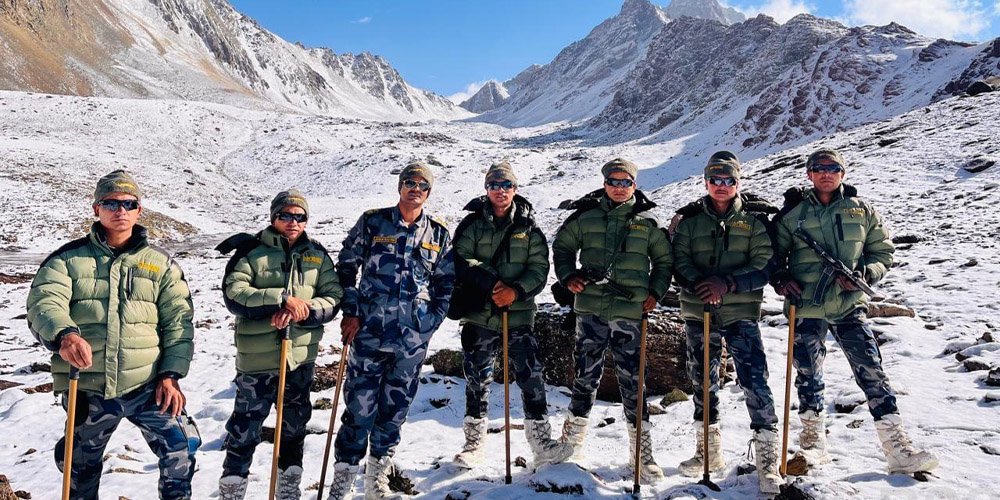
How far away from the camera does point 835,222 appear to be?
5.81 meters

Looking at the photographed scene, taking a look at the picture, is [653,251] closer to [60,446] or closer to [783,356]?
[783,356]

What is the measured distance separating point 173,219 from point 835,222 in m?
29.9

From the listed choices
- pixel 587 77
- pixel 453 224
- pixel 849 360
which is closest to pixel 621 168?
pixel 849 360

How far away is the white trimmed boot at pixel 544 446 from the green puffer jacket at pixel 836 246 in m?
3.20

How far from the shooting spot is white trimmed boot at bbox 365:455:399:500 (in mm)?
5359

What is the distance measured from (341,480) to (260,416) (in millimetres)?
1049

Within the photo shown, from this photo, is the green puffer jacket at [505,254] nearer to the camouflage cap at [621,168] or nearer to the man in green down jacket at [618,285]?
the man in green down jacket at [618,285]

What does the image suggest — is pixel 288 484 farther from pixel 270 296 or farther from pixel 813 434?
pixel 813 434

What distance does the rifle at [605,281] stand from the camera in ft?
18.8

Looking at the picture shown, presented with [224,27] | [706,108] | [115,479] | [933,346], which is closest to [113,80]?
[224,27]

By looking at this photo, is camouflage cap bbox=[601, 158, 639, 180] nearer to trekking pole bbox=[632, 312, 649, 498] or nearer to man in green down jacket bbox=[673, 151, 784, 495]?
man in green down jacket bbox=[673, 151, 784, 495]

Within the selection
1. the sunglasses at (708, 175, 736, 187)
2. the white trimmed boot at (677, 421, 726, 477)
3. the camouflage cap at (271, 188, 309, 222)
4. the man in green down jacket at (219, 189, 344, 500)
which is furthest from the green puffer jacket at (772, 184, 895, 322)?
the camouflage cap at (271, 188, 309, 222)

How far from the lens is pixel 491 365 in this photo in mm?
6227

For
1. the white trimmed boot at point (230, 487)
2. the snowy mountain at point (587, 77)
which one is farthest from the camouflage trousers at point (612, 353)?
the snowy mountain at point (587, 77)
